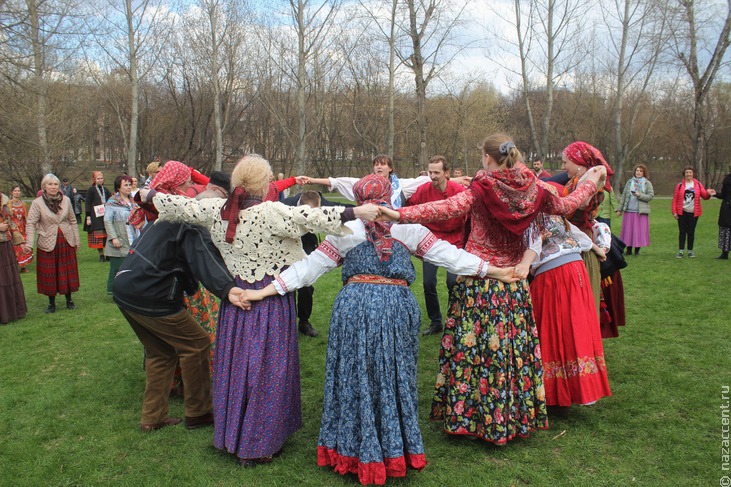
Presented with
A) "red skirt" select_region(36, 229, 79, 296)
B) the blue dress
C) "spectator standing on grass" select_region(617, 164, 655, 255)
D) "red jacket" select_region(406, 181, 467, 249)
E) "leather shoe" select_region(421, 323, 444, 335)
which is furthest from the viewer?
"spectator standing on grass" select_region(617, 164, 655, 255)

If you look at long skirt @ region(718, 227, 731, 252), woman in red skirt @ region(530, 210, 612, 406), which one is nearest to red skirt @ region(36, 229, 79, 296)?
woman in red skirt @ region(530, 210, 612, 406)

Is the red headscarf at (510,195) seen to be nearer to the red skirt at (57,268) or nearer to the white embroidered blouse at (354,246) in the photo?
the white embroidered blouse at (354,246)

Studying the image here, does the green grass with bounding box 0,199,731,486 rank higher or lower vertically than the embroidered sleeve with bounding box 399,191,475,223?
lower

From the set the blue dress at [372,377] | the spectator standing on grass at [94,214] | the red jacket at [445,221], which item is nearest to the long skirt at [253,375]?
the blue dress at [372,377]

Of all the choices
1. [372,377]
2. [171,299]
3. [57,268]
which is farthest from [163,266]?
[57,268]

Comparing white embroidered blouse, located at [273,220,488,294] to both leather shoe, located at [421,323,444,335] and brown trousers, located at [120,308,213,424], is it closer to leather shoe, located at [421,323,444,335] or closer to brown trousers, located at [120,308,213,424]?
brown trousers, located at [120,308,213,424]

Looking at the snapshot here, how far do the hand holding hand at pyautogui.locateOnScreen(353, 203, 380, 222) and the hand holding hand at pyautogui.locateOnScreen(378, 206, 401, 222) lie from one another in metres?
0.03

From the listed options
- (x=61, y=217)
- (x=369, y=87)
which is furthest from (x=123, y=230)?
(x=369, y=87)

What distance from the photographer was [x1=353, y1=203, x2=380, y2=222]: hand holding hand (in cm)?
296

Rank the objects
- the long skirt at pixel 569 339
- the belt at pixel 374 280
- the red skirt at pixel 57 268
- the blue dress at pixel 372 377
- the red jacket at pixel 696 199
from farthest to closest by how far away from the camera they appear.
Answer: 1. the red jacket at pixel 696 199
2. the red skirt at pixel 57 268
3. the long skirt at pixel 569 339
4. the belt at pixel 374 280
5. the blue dress at pixel 372 377

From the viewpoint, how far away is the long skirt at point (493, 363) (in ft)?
11.3

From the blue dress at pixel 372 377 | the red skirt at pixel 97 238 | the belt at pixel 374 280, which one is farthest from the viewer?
the red skirt at pixel 97 238

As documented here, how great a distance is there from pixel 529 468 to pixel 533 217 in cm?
163

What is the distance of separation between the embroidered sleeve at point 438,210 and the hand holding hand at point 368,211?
189 mm
